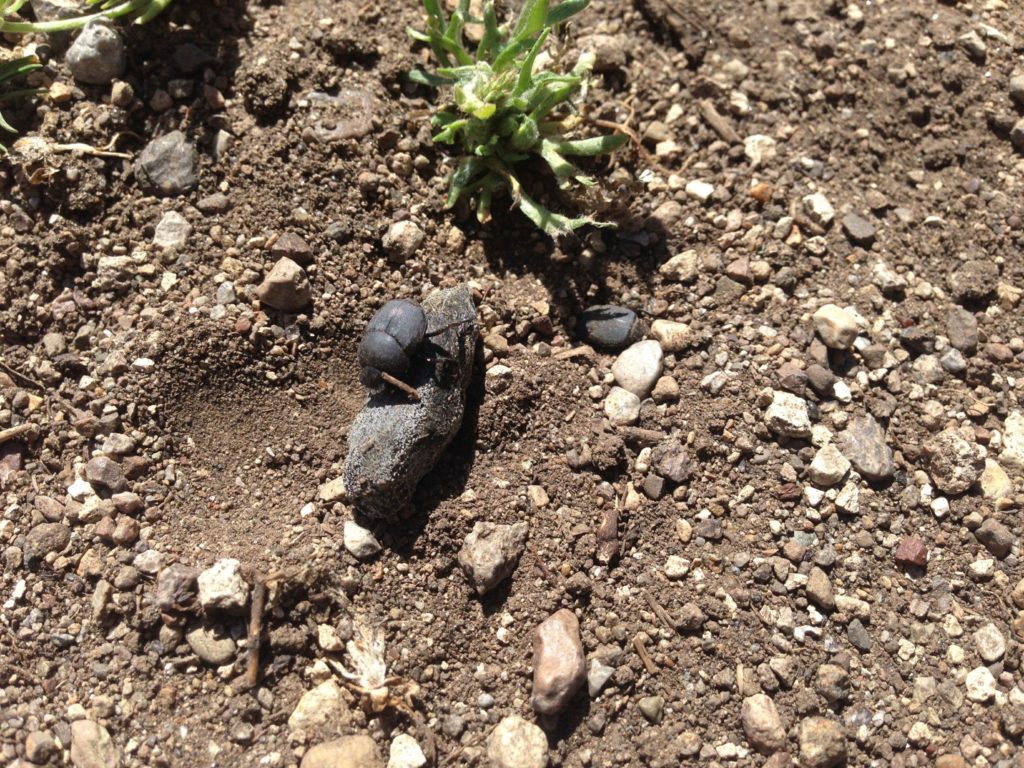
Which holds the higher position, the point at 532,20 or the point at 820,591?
the point at 532,20

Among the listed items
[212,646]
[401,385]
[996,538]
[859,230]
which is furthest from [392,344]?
[996,538]

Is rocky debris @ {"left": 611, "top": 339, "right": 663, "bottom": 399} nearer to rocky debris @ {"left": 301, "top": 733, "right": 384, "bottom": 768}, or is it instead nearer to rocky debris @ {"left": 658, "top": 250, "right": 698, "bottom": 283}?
rocky debris @ {"left": 658, "top": 250, "right": 698, "bottom": 283}

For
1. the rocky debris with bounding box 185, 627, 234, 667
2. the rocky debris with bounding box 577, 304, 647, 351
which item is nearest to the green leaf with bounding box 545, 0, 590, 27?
the rocky debris with bounding box 577, 304, 647, 351

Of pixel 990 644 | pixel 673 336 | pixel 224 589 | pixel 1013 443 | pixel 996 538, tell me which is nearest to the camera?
pixel 224 589

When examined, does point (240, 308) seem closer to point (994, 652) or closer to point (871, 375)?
point (871, 375)

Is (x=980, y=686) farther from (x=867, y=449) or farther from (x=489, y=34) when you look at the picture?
(x=489, y=34)

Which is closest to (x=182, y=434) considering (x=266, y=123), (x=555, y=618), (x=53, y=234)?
(x=53, y=234)
